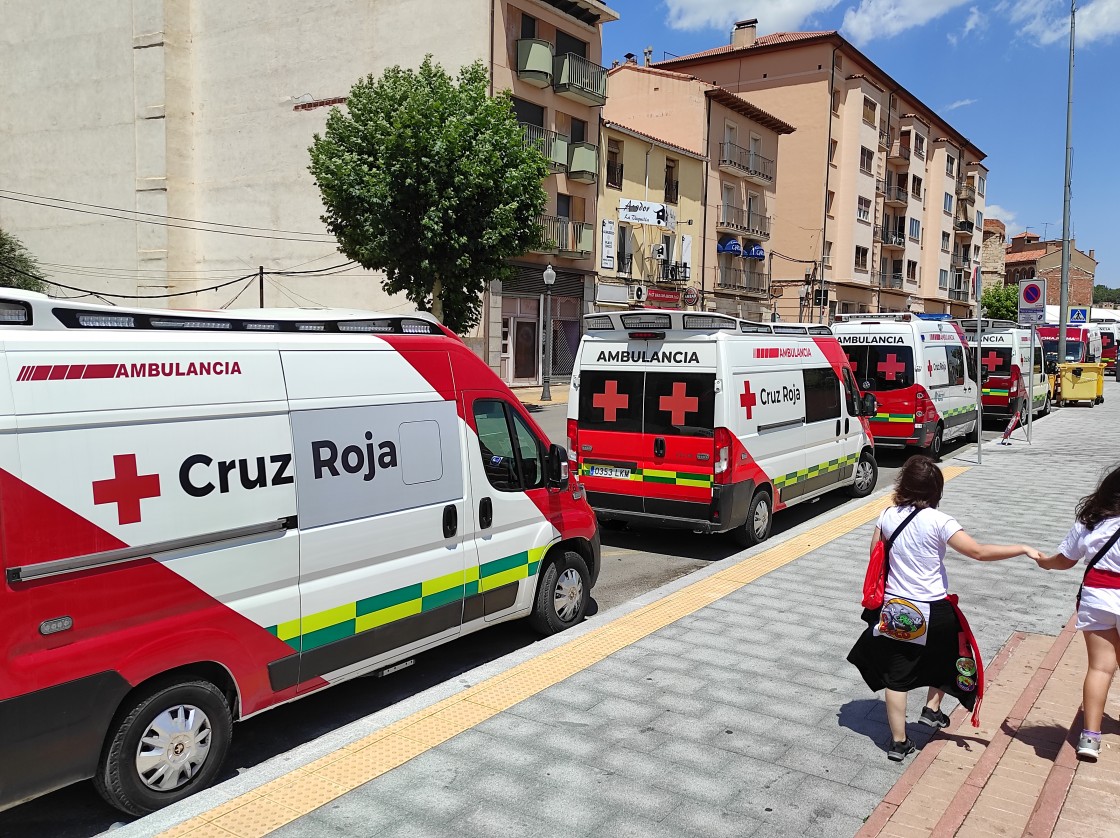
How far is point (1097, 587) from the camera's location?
4.21 meters

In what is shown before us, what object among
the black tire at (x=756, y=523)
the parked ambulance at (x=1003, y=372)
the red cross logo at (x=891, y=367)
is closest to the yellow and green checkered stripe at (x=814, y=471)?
the black tire at (x=756, y=523)

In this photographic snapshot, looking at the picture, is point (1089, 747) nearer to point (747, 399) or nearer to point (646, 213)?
point (747, 399)

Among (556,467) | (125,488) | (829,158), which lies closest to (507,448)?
(556,467)

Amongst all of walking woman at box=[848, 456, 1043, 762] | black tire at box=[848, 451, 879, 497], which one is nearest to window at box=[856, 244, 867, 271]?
black tire at box=[848, 451, 879, 497]

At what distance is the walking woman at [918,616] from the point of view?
4246 millimetres

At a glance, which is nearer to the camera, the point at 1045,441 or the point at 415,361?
the point at 415,361

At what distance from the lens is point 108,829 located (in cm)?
386

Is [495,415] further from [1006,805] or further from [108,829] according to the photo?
[1006,805]

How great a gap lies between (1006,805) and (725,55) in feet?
166

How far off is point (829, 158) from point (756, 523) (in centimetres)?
4247

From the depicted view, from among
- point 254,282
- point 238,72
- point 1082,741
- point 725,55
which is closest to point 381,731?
point 1082,741

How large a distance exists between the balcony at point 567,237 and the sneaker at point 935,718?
26029mm

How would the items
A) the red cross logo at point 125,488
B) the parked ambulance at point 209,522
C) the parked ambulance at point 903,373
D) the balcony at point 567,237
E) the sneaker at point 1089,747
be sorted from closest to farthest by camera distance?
1. the parked ambulance at point 209,522
2. the red cross logo at point 125,488
3. the sneaker at point 1089,747
4. the parked ambulance at point 903,373
5. the balcony at point 567,237

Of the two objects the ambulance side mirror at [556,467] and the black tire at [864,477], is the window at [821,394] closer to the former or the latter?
the black tire at [864,477]
